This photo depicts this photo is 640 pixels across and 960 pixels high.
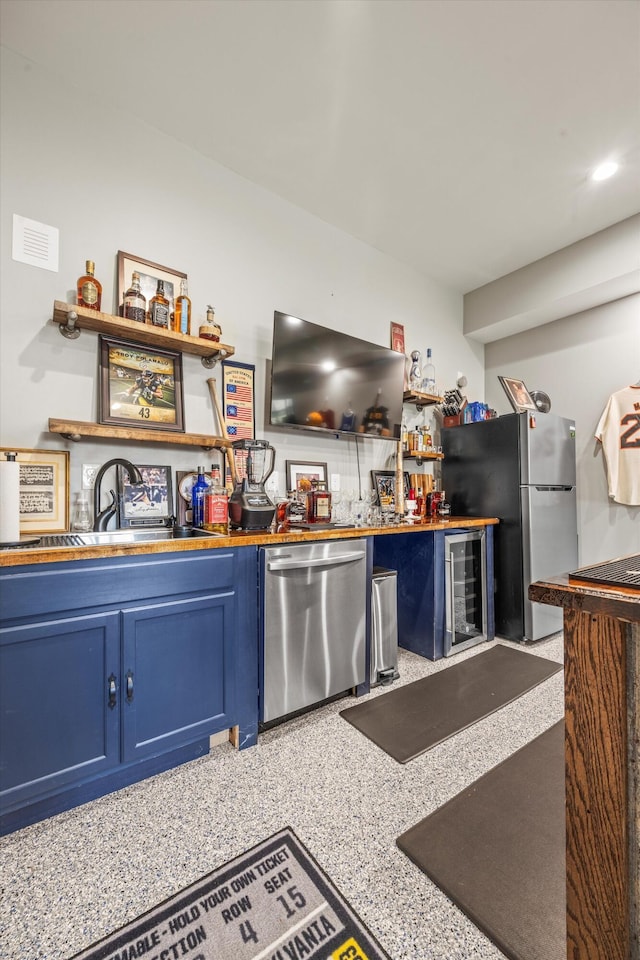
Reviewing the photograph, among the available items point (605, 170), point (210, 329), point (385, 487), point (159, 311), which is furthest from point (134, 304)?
point (605, 170)

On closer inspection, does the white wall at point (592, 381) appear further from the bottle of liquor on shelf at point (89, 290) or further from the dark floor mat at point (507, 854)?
the bottle of liquor on shelf at point (89, 290)

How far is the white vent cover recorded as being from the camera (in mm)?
1879

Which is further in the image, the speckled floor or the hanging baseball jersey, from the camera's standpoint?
the hanging baseball jersey

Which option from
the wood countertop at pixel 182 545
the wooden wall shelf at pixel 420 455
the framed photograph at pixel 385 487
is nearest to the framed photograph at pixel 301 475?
the framed photograph at pixel 385 487

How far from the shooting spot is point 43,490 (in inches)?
73.7

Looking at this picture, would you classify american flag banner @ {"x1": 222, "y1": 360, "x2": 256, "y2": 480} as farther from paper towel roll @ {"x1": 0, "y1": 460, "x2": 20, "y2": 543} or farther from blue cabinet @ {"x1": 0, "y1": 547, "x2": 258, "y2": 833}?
paper towel roll @ {"x1": 0, "y1": 460, "x2": 20, "y2": 543}

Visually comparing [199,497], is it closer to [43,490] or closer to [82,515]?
[82,515]

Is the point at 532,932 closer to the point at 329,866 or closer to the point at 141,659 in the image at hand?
the point at 329,866

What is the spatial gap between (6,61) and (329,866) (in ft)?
11.6

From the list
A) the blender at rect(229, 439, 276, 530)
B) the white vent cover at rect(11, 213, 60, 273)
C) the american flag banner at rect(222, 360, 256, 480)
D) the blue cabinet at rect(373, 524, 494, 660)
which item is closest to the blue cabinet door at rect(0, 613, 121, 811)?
the blender at rect(229, 439, 276, 530)

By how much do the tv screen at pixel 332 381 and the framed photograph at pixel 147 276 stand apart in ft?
1.98

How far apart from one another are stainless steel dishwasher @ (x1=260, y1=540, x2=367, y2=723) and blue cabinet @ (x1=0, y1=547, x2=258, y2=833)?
0.08 m

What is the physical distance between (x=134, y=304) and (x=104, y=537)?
1176 mm

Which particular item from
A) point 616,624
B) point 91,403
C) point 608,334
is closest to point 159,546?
point 91,403
